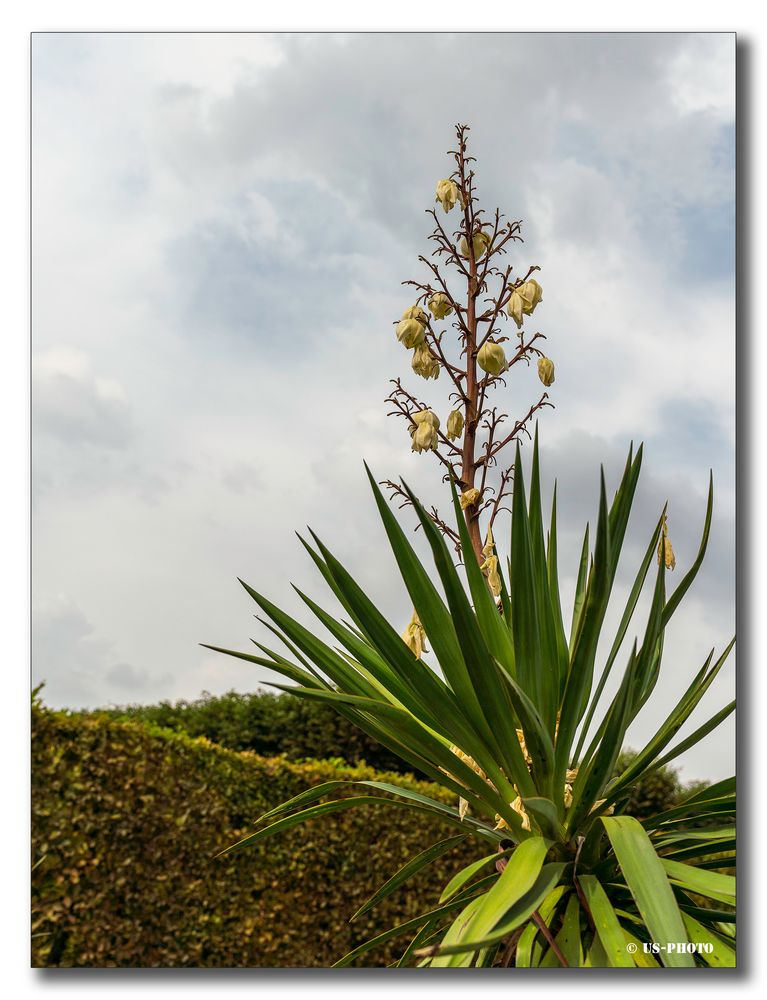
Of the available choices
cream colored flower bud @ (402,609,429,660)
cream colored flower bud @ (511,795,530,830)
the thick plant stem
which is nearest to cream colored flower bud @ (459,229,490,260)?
the thick plant stem

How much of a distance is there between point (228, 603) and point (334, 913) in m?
1.93

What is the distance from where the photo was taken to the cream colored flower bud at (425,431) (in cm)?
182

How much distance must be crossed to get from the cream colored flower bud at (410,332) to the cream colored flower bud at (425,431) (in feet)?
0.47

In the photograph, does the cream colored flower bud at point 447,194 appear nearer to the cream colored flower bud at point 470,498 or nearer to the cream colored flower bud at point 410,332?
the cream colored flower bud at point 410,332

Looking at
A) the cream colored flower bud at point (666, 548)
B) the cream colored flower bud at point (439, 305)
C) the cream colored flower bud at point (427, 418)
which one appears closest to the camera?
the cream colored flower bud at point (666, 548)

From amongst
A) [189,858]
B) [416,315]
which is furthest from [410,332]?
[189,858]

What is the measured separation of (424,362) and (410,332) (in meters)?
0.07

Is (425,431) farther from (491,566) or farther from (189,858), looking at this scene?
(189,858)

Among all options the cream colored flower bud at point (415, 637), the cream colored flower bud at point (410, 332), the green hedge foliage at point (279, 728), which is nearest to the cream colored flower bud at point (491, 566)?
the cream colored flower bud at point (415, 637)

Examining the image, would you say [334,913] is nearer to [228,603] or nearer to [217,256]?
[228,603]

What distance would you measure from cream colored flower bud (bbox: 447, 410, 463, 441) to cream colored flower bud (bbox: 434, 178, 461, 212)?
45 centimetres

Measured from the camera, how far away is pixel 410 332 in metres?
1.87

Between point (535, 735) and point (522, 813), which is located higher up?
point (535, 735)
